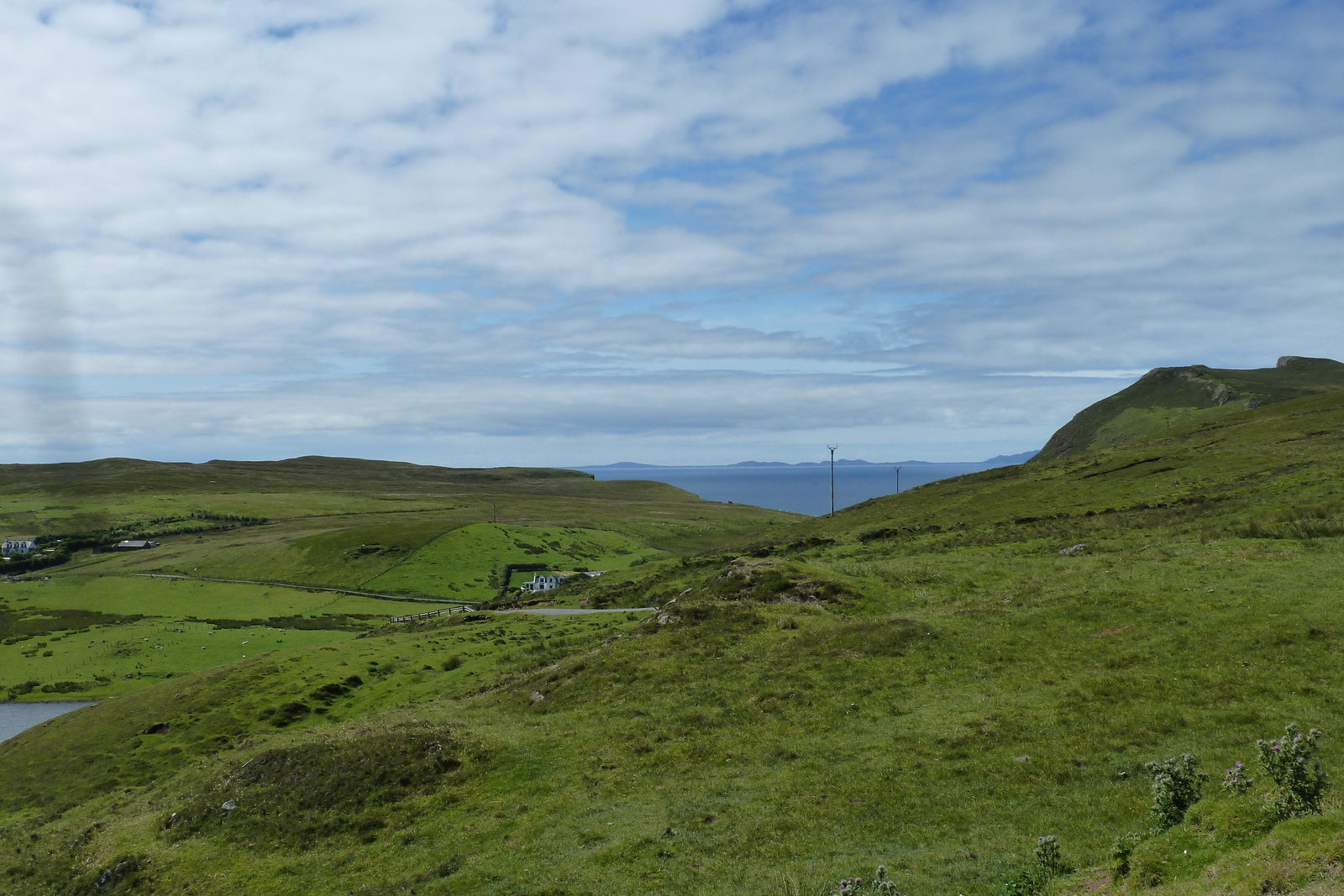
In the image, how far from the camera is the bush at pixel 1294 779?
13836 mm

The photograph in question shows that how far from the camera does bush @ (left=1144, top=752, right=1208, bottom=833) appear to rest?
16250 millimetres

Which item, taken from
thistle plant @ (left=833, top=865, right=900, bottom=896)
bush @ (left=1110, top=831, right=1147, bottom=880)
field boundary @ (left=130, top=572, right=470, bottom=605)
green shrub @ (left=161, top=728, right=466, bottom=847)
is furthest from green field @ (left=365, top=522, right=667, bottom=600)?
bush @ (left=1110, top=831, right=1147, bottom=880)

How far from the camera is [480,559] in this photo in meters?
171

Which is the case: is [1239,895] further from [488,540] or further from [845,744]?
[488,540]

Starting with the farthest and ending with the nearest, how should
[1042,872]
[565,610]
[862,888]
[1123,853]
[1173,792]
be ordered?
1. [565,610]
2. [1173,792]
3. [1042,872]
4. [1123,853]
5. [862,888]

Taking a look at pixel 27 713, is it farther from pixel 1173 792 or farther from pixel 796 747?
pixel 1173 792

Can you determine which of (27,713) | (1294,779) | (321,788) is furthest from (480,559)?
(1294,779)

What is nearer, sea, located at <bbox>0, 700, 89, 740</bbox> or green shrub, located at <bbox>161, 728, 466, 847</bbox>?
green shrub, located at <bbox>161, 728, 466, 847</bbox>

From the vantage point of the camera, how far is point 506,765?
31625 millimetres

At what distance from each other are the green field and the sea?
6053 centimetres

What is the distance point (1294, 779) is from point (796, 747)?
17038mm

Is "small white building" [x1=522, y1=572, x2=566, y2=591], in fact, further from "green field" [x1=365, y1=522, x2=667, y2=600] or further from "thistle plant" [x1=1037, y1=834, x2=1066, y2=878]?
"thistle plant" [x1=1037, y1=834, x2=1066, y2=878]

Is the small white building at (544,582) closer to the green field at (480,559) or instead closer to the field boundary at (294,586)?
the green field at (480,559)

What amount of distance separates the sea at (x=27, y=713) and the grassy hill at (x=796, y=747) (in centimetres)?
3173
